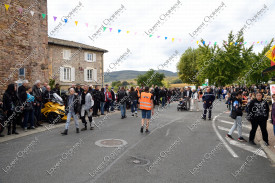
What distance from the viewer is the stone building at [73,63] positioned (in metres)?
29.0

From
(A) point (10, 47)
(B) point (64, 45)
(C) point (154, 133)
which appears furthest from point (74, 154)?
(B) point (64, 45)

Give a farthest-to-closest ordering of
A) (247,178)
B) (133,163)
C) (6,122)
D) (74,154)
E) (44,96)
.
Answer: (44,96) → (6,122) → (74,154) → (133,163) → (247,178)

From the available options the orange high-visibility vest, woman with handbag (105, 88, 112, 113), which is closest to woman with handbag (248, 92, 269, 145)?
the orange high-visibility vest

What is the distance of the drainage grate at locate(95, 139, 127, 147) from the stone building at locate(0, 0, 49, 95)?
7.63m

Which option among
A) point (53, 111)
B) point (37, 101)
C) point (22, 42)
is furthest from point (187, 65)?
point (37, 101)

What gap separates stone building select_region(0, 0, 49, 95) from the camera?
36.2 feet

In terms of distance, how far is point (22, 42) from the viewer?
482 inches

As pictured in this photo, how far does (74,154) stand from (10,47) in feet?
30.3

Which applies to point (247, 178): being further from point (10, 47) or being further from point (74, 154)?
point (10, 47)

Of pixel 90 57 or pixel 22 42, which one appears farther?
pixel 90 57

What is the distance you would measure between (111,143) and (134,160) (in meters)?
1.68

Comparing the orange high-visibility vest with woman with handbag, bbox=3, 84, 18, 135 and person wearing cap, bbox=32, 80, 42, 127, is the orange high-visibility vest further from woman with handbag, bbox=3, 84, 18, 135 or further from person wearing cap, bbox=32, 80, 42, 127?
woman with handbag, bbox=3, 84, 18, 135

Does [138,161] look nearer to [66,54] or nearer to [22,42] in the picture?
[22,42]

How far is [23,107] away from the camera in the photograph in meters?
8.16
